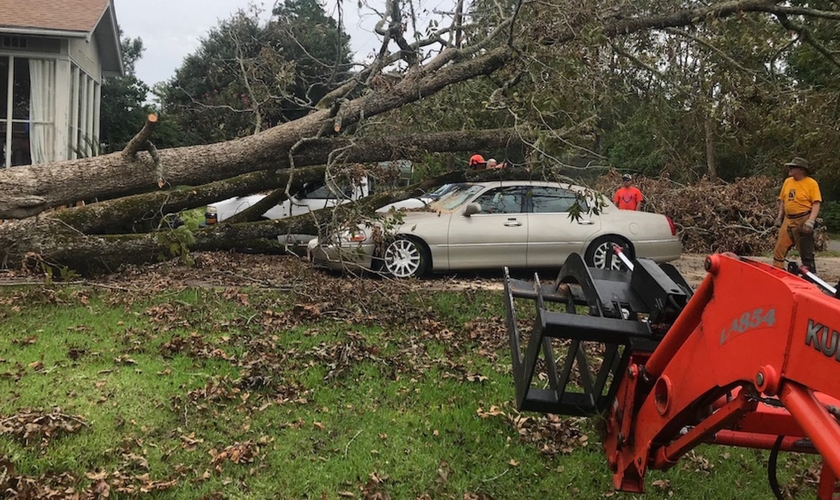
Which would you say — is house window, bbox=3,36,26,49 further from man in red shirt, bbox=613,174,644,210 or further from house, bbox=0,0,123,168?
man in red shirt, bbox=613,174,644,210

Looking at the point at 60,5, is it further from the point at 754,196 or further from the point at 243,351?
the point at 754,196

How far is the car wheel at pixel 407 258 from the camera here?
8758mm

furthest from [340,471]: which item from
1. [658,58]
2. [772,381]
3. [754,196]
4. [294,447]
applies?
[754,196]

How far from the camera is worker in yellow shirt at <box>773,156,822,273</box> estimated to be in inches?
348

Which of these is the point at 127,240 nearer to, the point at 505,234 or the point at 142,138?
the point at 142,138

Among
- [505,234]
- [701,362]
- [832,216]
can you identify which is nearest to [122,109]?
[505,234]

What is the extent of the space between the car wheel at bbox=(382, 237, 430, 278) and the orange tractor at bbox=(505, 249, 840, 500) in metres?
5.53

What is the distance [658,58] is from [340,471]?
794cm

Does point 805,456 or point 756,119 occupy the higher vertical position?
point 756,119

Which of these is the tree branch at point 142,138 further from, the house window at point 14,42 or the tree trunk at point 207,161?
the house window at point 14,42

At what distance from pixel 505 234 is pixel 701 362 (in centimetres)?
693

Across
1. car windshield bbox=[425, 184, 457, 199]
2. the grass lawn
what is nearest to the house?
car windshield bbox=[425, 184, 457, 199]

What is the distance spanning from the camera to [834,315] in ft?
4.97

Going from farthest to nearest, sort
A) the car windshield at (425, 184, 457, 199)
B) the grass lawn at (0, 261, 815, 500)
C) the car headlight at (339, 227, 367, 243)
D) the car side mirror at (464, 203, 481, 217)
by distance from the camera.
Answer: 1. the car windshield at (425, 184, 457, 199)
2. the car side mirror at (464, 203, 481, 217)
3. the car headlight at (339, 227, 367, 243)
4. the grass lawn at (0, 261, 815, 500)
